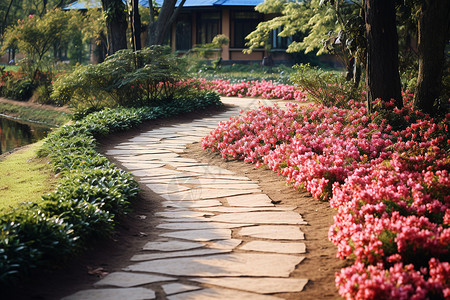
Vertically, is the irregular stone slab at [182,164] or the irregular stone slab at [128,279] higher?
the irregular stone slab at [182,164]

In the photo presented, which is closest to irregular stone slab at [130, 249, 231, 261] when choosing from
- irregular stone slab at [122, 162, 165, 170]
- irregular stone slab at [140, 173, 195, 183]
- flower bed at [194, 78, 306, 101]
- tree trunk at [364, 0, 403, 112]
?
irregular stone slab at [140, 173, 195, 183]

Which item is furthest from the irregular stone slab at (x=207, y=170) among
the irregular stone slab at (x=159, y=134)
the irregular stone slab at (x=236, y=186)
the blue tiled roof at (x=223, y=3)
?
the blue tiled roof at (x=223, y=3)

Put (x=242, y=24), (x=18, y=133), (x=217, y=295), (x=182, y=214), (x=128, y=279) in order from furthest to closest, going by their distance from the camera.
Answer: (x=242, y=24), (x=18, y=133), (x=182, y=214), (x=128, y=279), (x=217, y=295)

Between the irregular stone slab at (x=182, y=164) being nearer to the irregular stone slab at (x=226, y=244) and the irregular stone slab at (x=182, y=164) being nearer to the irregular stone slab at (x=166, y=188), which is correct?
the irregular stone slab at (x=166, y=188)

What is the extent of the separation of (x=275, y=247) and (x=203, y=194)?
6.28 feet

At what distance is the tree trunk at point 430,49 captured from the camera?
846 cm

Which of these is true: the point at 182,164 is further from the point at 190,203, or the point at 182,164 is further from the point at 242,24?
the point at 242,24

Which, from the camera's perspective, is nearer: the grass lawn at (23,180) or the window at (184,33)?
the grass lawn at (23,180)

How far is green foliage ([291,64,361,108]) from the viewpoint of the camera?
10625 mm

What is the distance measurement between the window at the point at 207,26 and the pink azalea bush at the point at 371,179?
21.3m

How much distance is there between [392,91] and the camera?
27.5 ft

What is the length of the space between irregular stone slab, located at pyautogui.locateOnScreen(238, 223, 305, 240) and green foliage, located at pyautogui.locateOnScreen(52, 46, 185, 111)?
304 inches

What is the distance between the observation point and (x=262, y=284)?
142 inches

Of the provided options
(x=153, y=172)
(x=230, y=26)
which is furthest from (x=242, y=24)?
(x=153, y=172)
